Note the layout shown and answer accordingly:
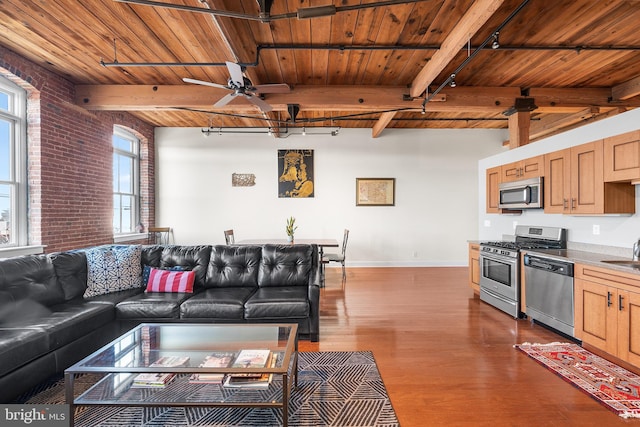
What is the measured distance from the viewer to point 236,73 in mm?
3010

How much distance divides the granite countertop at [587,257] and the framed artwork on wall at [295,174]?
4.36 meters

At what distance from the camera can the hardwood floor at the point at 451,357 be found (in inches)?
76.4

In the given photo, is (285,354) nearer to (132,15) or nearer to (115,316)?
(115,316)

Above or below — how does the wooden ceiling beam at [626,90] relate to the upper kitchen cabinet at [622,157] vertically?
above

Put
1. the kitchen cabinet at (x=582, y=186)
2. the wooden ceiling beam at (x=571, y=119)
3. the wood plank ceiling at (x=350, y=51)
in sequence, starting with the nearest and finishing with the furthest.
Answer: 1. the wood plank ceiling at (x=350, y=51)
2. the kitchen cabinet at (x=582, y=186)
3. the wooden ceiling beam at (x=571, y=119)

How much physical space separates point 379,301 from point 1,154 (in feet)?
16.8

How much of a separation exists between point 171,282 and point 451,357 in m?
2.81

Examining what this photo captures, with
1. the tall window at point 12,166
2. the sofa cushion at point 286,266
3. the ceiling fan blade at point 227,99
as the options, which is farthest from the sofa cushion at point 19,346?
the ceiling fan blade at point 227,99

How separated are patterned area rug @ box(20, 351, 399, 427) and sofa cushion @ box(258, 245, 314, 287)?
119cm

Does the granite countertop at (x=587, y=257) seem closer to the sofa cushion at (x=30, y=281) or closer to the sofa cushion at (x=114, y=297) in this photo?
the sofa cushion at (x=114, y=297)

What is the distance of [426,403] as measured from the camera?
2.05m

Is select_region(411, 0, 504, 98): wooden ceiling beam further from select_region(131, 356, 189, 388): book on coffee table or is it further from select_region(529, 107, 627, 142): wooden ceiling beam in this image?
select_region(131, 356, 189, 388): book on coffee table

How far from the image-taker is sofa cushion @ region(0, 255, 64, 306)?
2.48 metres

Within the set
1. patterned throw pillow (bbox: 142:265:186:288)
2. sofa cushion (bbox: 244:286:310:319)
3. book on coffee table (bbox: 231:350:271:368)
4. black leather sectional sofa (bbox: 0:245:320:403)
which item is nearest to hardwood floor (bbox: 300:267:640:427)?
sofa cushion (bbox: 244:286:310:319)
